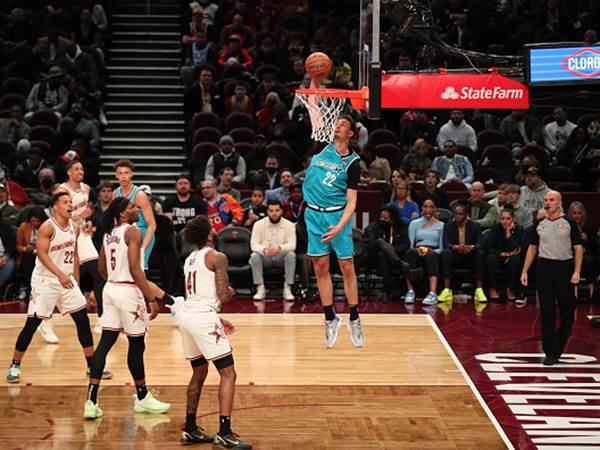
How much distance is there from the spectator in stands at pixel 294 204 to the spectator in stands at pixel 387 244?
1048mm

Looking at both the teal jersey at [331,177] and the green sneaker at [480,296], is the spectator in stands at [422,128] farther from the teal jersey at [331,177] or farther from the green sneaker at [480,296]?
the teal jersey at [331,177]

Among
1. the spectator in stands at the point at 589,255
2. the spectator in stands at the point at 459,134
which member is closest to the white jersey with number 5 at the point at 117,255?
the spectator in stands at the point at 589,255

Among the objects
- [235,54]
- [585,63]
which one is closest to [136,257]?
[585,63]

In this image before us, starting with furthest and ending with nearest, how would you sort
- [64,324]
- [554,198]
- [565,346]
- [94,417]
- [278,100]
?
[278,100] → [64,324] → [565,346] → [554,198] → [94,417]

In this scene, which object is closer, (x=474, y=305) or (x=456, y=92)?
(x=456, y=92)

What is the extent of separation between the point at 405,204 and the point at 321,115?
240 inches

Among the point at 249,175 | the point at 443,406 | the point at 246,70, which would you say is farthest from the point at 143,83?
the point at 443,406

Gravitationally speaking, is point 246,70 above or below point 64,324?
above

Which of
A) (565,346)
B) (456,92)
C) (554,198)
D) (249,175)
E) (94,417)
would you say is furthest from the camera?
(249,175)

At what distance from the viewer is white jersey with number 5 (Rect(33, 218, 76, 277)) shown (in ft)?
35.0

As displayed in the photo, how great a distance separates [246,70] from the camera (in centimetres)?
1931

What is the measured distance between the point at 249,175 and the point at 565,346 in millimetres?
5993

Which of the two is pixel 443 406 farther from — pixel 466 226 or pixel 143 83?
pixel 143 83

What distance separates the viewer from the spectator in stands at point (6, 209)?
50.5 ft
